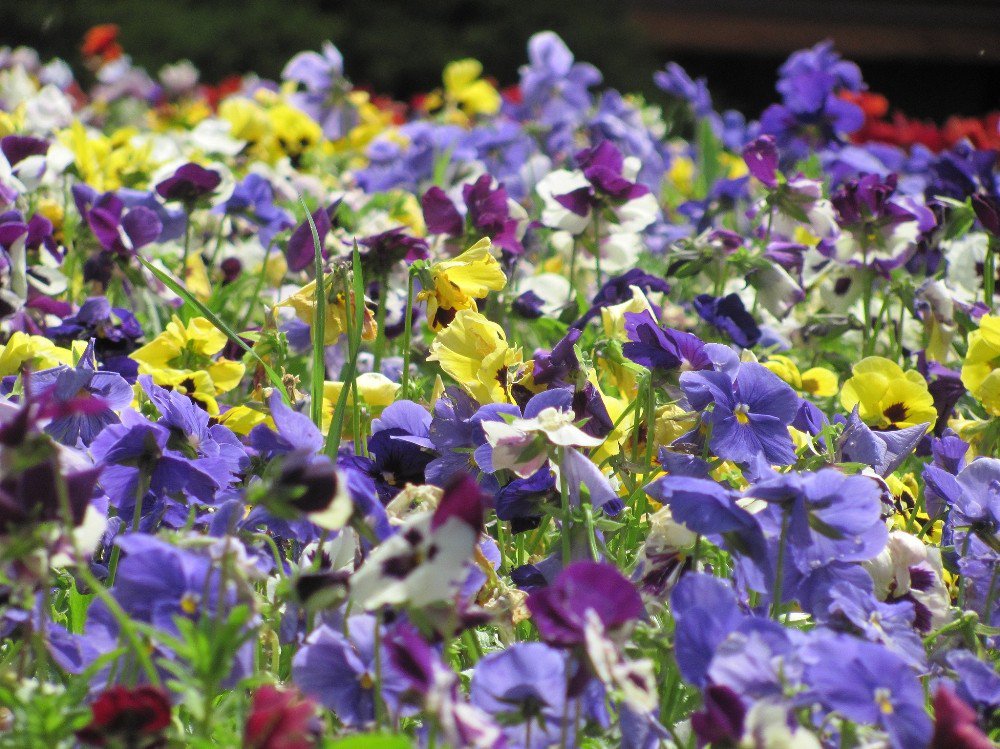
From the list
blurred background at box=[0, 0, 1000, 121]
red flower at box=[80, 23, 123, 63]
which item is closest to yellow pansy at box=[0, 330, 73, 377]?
red flower at box=[80, 23, 123, 63]

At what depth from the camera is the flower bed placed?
2.19 feet

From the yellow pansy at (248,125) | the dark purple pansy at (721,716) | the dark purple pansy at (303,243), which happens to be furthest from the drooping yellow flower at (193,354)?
the yellow pansy at (248,125)

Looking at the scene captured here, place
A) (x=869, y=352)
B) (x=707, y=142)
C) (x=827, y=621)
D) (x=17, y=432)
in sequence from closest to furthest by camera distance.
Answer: (x=17, y=432), (x=827, y=621), (x=869, y=352), (x=707, y=142)

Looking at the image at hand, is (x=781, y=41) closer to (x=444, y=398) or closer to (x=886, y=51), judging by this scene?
(x=886, y=51)

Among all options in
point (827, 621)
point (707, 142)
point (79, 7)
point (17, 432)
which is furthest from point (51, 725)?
point (79, 7)

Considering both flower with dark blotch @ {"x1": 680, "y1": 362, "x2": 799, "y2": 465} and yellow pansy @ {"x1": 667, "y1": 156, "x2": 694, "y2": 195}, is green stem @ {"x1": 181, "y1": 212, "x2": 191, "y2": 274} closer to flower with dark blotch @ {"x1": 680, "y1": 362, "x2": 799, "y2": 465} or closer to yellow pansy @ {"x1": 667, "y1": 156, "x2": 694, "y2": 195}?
flower with dark blotch @ {"x1": 680, "y1": 362, "x2": 799, "y2": 465}

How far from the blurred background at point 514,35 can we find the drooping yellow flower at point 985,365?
6177 mm

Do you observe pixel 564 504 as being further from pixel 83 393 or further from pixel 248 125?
pixel 248 125

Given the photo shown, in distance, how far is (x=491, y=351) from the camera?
3.46 ft

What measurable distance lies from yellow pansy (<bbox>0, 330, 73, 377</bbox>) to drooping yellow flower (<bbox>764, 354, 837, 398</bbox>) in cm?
69

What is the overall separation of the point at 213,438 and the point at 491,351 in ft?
0.77

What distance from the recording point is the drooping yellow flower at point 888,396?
3.81 ft

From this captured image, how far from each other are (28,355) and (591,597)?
66 centimetres

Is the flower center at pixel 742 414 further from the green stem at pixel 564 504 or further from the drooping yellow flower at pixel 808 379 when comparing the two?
the drooping yellow flower at pixel 808 379
